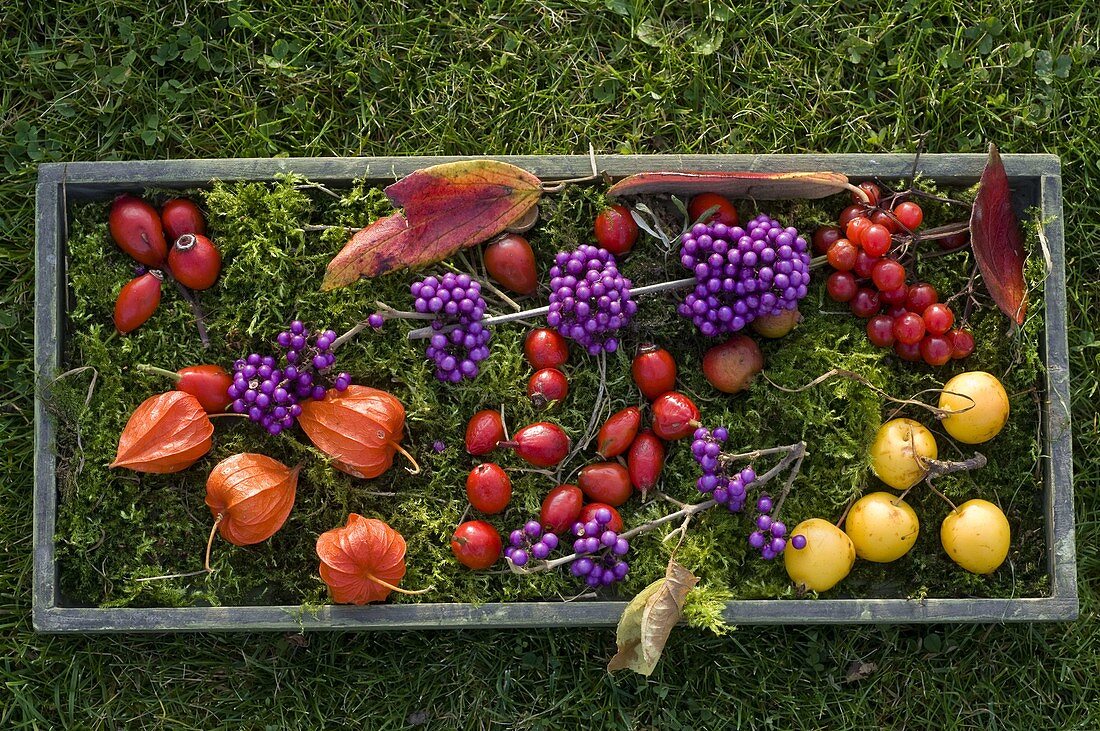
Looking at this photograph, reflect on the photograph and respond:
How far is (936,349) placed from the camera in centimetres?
228

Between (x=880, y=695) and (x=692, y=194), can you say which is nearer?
(x=692, y=194)

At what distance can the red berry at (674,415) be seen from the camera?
224 centimetres

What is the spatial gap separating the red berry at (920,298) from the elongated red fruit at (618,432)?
0.73m

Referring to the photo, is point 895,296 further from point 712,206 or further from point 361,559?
point 361,559

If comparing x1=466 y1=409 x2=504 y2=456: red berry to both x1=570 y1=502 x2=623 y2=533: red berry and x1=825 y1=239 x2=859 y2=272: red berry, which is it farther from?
x1=825 y1=239 x2=859 y2=272: red berry

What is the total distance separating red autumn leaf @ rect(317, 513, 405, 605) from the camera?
215 centimetres

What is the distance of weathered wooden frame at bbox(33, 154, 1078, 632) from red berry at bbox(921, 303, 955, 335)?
0.27m

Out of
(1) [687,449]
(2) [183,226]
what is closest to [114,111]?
(2) [183,226]

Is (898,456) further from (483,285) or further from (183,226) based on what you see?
(183,226)

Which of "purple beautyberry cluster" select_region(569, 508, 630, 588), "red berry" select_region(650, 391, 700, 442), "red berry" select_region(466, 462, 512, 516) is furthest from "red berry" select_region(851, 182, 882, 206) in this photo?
"red berry" select_region(466, 462, 512, 516)

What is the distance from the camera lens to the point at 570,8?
269 centimetres

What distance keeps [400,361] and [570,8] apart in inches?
46.1

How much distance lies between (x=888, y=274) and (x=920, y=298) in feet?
0.44

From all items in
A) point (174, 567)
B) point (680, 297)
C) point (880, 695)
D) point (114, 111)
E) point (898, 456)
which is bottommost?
point (880, 695)
